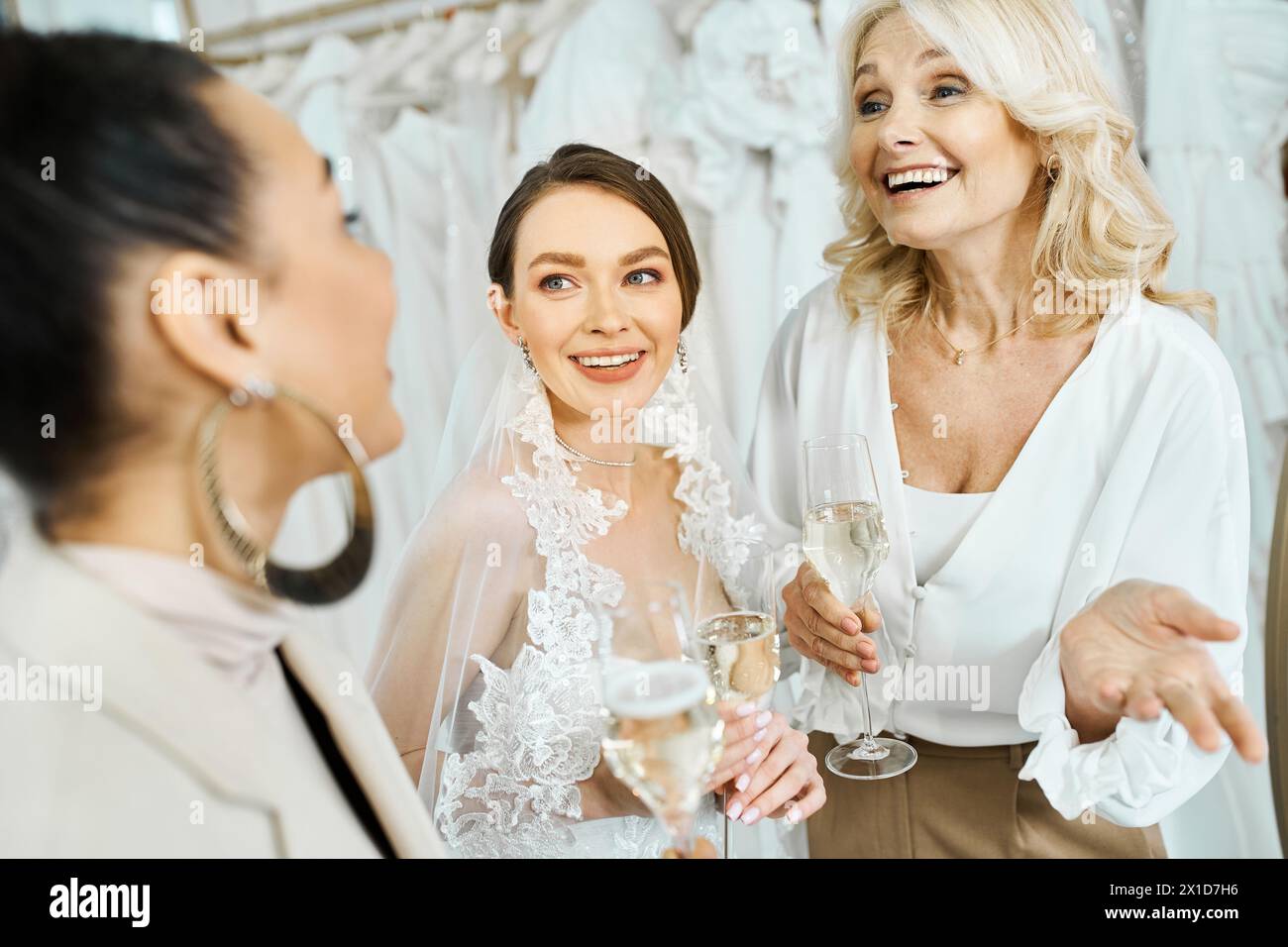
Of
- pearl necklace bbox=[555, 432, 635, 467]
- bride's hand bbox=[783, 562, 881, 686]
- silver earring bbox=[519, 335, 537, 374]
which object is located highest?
silver earring bbox=[519, 335, 537, 374]

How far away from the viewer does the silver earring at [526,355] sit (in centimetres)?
150

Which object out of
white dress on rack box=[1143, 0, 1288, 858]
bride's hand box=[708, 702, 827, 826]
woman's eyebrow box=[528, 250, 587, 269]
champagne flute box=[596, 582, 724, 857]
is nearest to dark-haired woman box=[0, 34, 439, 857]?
champagne flute box=[596, 582, 724, 857]

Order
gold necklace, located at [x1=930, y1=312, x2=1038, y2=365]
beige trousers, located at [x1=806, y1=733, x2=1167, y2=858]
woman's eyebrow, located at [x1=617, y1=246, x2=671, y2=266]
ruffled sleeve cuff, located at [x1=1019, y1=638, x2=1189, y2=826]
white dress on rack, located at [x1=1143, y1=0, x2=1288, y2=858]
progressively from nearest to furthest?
ruffled sleeve cuff, located at [x1=1019, y1=638, x2=1189, y2=826], beige trousers, located at [x1=806, y1=733, x2=1167, y2=858], woman's eyebrow, located at [x1=617, y1=246, x2=671, y2=266], gold necklace, located at [x1=930, y1=312, x2=1038, y2=365], white dress on rack, located at [x1=1143, y1=0, x2=1288, y2=858]

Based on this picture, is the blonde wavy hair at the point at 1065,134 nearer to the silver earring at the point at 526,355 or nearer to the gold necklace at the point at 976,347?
the gold necklace at the point at 976,347

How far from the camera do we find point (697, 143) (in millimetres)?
2080

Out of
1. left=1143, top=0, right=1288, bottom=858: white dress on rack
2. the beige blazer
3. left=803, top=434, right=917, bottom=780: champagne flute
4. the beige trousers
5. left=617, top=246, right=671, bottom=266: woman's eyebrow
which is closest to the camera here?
the beige blazer

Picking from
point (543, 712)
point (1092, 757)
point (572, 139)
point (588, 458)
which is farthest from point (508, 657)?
point (572, 139)

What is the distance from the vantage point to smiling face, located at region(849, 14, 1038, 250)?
4.77 ft

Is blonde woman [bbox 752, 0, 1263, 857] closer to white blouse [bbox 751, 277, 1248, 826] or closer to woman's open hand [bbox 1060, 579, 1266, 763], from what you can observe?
white blouse [bbox 751, 277, 1248, 826]

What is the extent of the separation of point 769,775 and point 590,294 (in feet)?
2.31

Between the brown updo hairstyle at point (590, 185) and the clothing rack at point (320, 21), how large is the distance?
68 centimetres
